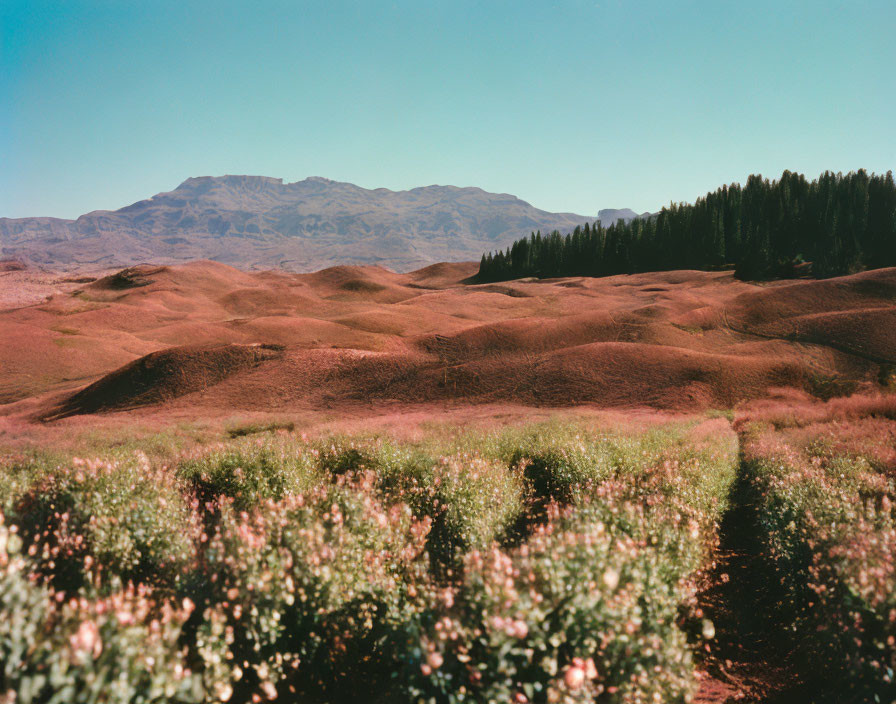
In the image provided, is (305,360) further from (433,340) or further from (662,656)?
(662,656)

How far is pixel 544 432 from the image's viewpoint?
672 inches

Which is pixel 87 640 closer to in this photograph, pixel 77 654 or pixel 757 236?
pixel 77 654

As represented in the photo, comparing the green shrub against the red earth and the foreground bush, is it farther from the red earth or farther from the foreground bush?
the red earth

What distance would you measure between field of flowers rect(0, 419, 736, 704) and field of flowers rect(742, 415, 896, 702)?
1.35 metres

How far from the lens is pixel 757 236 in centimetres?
8544

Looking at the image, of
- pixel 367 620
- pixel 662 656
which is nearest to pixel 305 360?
pixel 367 620

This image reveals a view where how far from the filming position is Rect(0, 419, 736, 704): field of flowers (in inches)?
166

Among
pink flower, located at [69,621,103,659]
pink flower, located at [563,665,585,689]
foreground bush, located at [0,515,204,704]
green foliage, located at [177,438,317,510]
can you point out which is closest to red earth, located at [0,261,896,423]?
green foliage, located at [177,438,317,510]

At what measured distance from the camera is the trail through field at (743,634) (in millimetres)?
6988

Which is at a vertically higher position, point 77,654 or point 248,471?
point 77,654

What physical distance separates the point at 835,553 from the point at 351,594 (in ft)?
19.3

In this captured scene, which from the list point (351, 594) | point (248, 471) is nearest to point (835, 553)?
point (351, 594)

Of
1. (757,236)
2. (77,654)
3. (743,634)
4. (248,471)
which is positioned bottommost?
(743,634)

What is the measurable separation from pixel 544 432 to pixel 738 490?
5.72 metres
